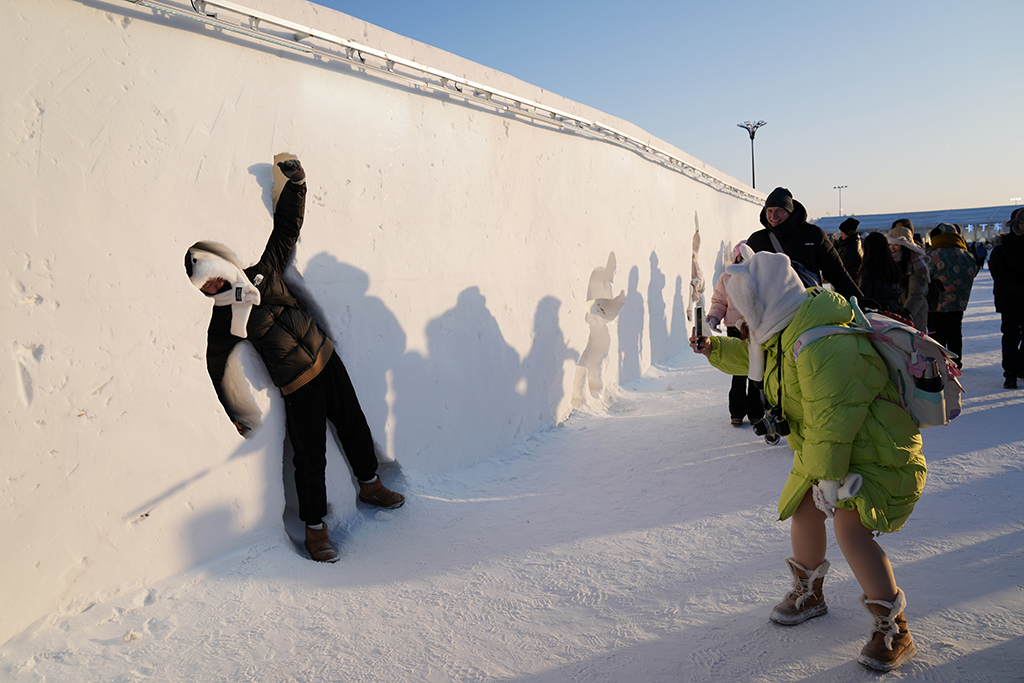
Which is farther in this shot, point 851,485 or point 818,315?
point 818,315

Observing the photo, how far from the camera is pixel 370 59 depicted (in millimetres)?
3629

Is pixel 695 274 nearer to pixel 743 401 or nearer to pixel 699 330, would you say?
pixel 743 401

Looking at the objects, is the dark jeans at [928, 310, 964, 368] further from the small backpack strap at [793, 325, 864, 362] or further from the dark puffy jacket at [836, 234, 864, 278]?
the small backpack strap at [793, 325, 864, 362]

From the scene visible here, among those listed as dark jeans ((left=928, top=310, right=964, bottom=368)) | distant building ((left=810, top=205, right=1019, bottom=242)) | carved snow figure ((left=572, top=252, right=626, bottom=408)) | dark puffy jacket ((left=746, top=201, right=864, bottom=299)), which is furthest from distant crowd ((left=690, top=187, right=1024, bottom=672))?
distant building ((left=810, top=205, right=1019, bottom=242))

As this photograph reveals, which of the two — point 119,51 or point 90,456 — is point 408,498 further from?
point 119,51

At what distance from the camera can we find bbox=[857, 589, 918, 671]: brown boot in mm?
2027

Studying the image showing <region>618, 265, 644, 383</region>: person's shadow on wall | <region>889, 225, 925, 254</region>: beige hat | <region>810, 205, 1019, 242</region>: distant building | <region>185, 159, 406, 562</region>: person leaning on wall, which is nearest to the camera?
<region>185, 159, 406, 562</region>: person leaning on wall

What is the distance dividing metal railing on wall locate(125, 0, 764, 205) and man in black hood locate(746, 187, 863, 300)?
2129mm

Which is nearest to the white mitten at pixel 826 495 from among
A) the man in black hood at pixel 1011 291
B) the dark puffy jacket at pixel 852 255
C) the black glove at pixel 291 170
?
the black glove at pixel 291 170

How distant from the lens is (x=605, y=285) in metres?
6.56

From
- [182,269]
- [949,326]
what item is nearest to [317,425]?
[182,269]

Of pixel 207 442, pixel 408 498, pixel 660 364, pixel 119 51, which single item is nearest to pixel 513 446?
pixel 408 498

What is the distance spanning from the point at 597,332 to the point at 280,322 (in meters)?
3.89

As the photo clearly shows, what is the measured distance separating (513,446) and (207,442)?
2489 millimetres
